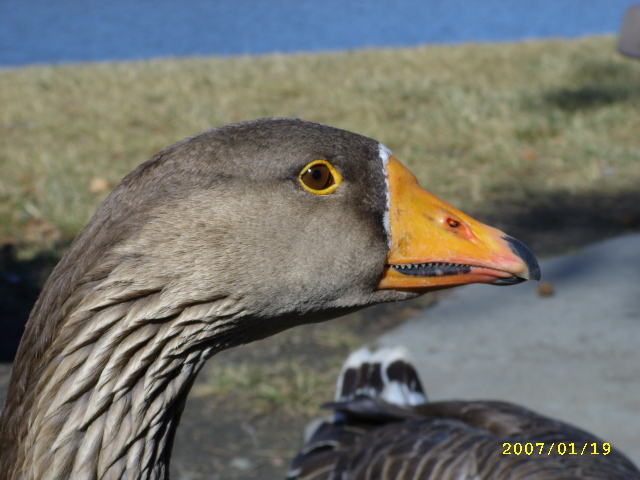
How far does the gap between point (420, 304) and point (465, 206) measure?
4.99ft

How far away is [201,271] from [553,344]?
3002mm

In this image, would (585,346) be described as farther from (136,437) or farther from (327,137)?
(136,437)

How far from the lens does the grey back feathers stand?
5.15ft

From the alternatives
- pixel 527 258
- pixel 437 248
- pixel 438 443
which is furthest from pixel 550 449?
pixel 437 248

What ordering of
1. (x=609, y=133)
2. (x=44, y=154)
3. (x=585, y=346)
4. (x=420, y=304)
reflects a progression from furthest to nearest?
(x=609, y=133) → (x=44, y=154) → (x=420, y=304) → (x=585, y=346)

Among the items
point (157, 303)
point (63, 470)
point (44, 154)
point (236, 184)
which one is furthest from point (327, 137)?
point (44, 154)

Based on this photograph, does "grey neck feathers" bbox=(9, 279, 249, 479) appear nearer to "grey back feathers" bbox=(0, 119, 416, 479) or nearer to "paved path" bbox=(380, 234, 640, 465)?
"grey back feathers" bbox=(0, 119, 416, 479)

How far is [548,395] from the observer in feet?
12.0

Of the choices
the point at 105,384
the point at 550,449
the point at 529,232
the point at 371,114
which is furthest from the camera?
the point at 371,114

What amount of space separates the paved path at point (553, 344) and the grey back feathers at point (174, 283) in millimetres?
2140

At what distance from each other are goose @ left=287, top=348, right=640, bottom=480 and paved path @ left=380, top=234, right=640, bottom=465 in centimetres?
68

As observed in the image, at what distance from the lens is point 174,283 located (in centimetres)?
162

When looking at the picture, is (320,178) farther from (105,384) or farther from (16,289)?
(16,289)

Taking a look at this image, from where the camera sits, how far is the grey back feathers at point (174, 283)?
61.7 inches
